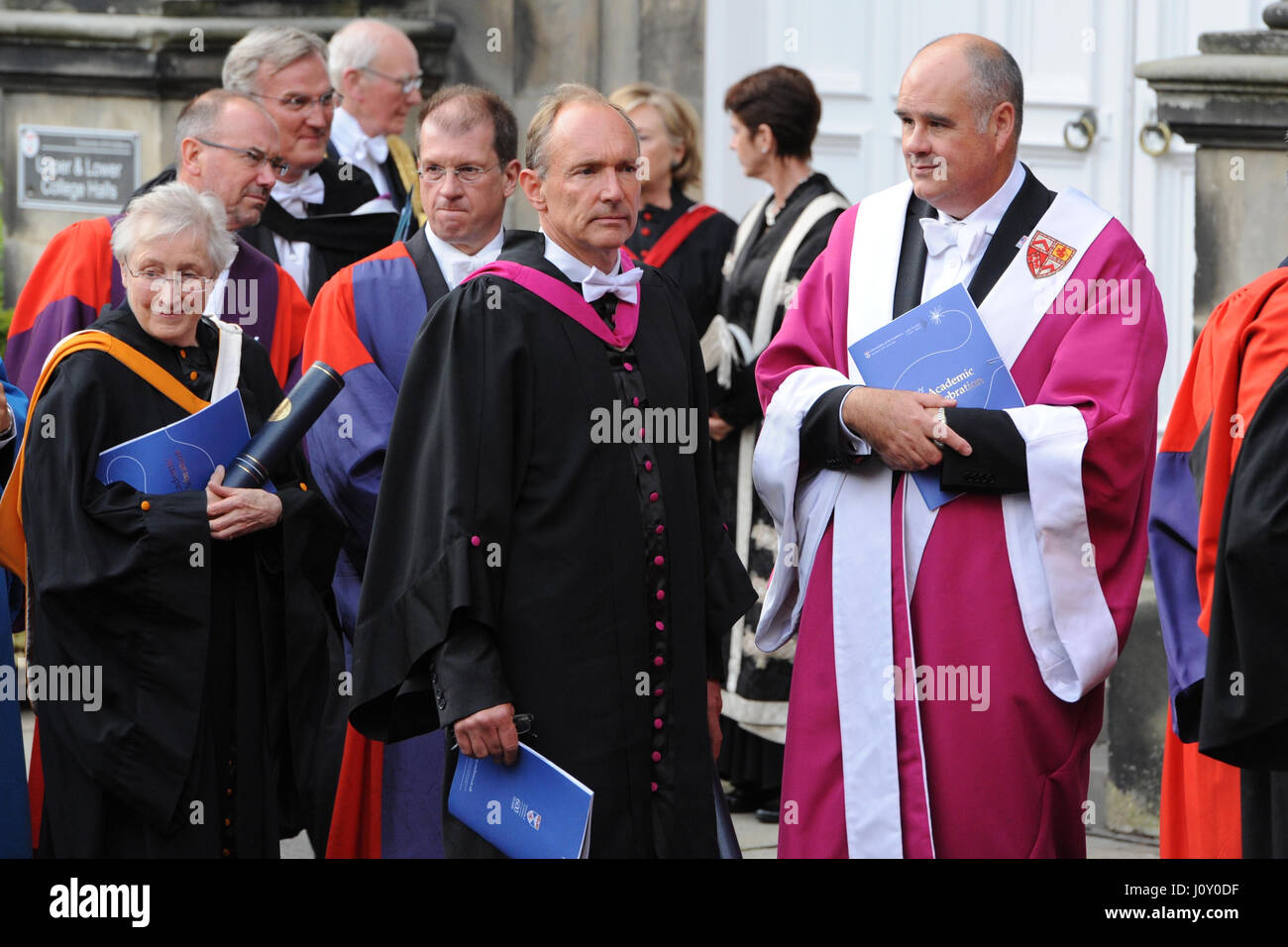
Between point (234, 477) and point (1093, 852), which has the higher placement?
point (234, 477)

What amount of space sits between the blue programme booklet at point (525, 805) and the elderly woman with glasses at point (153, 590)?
32.2 inches

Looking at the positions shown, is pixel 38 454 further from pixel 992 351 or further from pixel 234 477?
pixel 992 351

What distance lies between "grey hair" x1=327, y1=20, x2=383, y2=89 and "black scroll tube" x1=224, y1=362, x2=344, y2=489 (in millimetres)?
2941

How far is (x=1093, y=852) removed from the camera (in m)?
6.32

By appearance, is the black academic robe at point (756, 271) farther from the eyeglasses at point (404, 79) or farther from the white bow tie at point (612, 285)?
the white bow tie at point (612, 285)

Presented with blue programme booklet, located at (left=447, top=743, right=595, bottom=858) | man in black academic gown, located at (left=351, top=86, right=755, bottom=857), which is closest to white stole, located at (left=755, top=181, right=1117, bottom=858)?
man in black academic gown, located at (left=351, top=86, right=755, bottom=857)

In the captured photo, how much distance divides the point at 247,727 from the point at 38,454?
80cm

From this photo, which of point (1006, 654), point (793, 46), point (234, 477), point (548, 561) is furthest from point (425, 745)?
point (793, 46)

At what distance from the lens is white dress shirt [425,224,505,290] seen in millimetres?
5309

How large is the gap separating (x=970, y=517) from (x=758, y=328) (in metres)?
2.30

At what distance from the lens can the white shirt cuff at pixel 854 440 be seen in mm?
4516

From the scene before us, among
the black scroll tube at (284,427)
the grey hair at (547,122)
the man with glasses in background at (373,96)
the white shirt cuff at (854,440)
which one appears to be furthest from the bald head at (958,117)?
the man with glasses in background at (373,96)

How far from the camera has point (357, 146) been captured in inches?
292

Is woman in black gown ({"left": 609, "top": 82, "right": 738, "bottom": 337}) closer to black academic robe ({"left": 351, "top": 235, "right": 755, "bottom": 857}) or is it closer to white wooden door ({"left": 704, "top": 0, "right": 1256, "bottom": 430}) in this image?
white wooden door ({"left": 704, "top": 0, "right": 1256, "bottom": 430})
